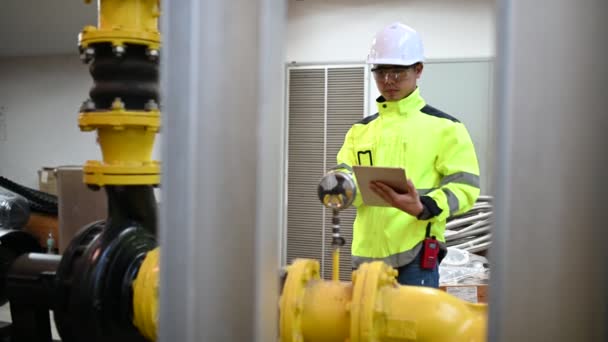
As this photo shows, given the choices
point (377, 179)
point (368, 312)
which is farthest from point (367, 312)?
point (377, 179)

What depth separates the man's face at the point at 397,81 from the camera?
6.20ft

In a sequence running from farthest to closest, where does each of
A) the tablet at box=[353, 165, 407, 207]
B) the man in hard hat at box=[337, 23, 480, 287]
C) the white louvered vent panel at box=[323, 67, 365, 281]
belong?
1. the white louvered vent panel at box=[323, 67, 365, 281]
2. the man in hard hat at box=[337, 23, 480, 287]
3. the tablet at box=[353, 165, 407, 207]

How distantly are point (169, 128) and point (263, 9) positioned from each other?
186mm

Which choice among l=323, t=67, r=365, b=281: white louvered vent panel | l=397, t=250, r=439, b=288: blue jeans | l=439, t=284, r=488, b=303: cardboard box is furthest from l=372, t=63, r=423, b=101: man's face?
l=323, t=67, r=365, b=281: white louvered vent panel

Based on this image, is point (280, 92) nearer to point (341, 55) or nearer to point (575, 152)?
point (575, 152)

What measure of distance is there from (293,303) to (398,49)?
121cm

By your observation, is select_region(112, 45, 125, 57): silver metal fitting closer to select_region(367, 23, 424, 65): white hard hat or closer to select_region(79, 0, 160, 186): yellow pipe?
select_region(79, 0, 160, 186): yellow pipe

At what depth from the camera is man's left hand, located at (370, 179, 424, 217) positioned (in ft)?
5.41

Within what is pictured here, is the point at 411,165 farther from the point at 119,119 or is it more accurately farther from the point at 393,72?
the point at 119,119

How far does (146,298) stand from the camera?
40.4 inches

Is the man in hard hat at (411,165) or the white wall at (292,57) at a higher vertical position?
the white wall at (292,57)

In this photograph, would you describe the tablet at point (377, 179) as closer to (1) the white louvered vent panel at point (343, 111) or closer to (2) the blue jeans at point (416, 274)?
(2) the blue jeans at point (416, 274)

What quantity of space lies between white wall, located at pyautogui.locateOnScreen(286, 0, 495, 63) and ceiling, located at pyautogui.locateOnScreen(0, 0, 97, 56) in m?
1.57

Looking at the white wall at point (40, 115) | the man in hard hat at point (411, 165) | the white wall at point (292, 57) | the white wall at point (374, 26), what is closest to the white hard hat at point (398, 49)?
the man in hard hat at point (411, 165)
